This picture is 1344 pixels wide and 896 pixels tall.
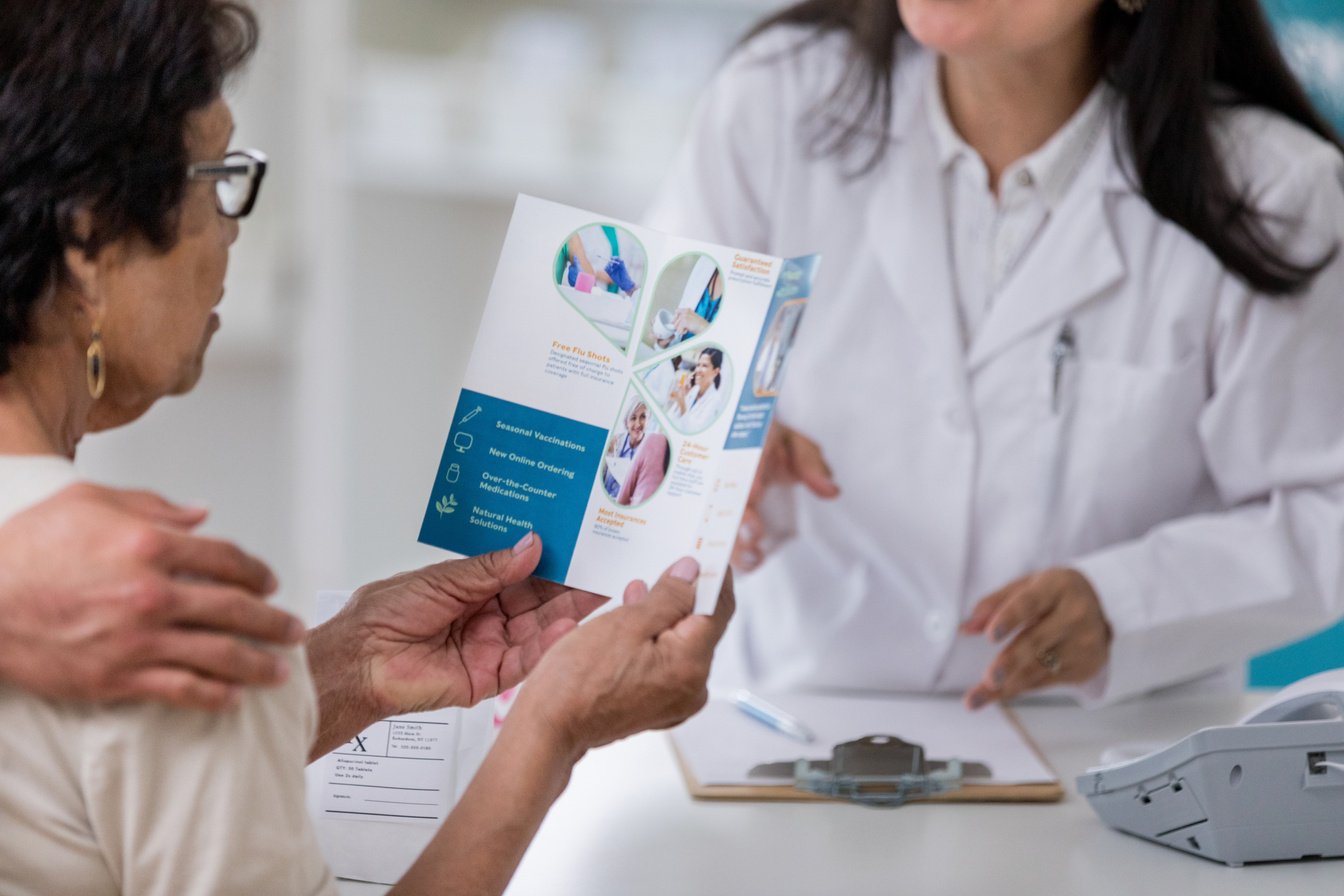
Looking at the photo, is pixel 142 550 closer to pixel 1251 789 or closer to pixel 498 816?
pixel 498 816

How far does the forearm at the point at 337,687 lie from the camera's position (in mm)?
1092

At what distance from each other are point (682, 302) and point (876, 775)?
1.63 feet

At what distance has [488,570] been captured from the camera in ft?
3.69

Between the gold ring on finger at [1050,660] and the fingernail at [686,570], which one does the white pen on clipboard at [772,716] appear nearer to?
the gold ring on finger at [1050,660]

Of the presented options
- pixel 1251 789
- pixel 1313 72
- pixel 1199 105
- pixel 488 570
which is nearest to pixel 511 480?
pixel 488 570

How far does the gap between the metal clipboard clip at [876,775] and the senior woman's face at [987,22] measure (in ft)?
2.49

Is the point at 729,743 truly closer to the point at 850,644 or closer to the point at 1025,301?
the point at 850,644

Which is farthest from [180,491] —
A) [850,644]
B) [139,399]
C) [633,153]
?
[139,399]

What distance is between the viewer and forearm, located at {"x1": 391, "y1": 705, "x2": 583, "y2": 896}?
0.92 metres

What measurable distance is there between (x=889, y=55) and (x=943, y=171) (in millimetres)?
169

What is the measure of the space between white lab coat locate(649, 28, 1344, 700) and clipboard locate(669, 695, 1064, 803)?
12 cm

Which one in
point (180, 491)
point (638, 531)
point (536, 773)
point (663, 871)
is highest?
point (638, 531)

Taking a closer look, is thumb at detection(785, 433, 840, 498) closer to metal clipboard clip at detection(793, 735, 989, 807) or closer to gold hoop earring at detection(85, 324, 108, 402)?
metal clipboard clip at detection(793, 735, 989, 807)

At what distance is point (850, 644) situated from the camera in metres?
1.70
